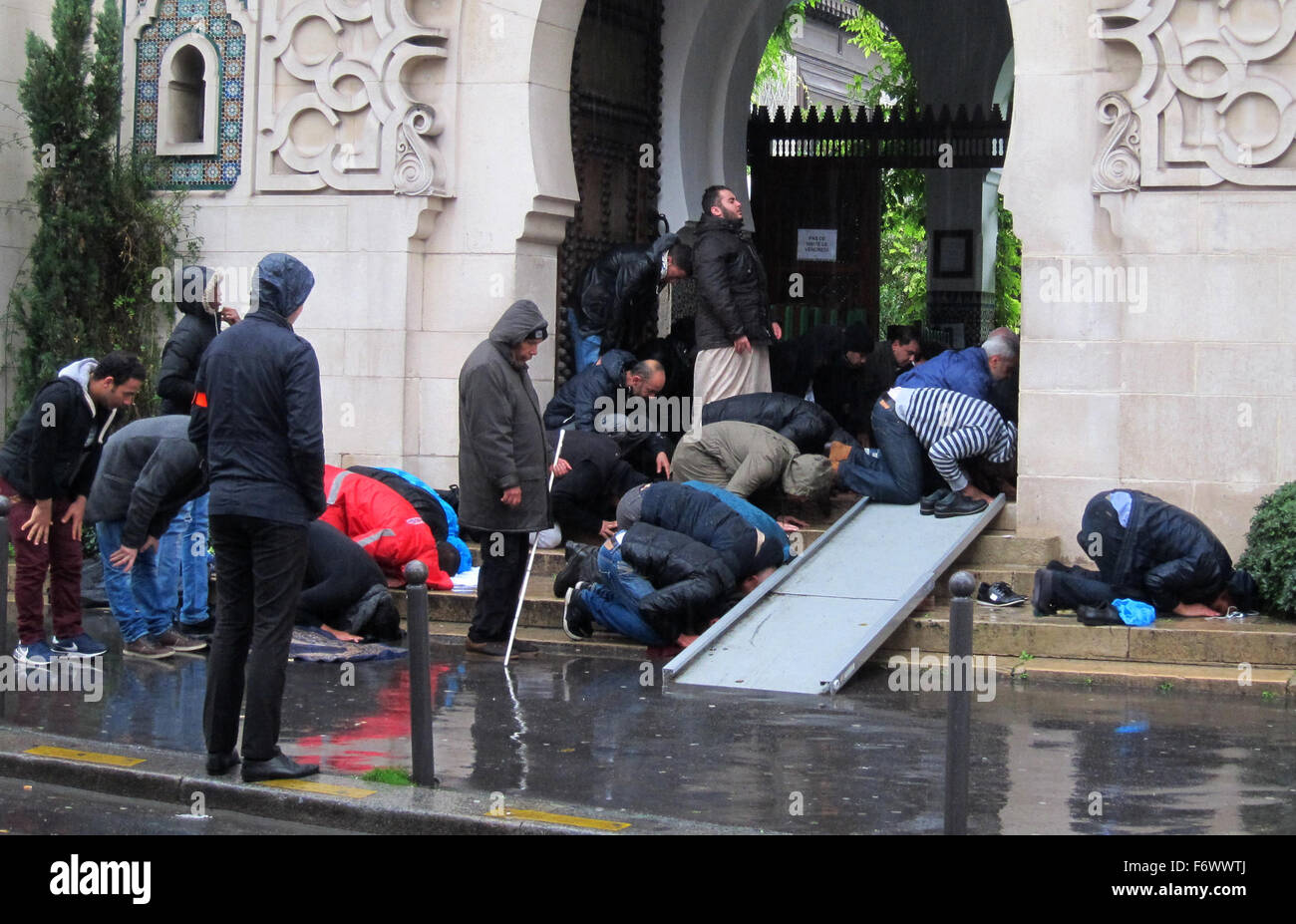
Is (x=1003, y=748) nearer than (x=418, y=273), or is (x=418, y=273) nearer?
(x=1003, y=748)

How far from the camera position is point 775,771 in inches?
286

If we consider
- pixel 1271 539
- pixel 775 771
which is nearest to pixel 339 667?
pixel 775 771

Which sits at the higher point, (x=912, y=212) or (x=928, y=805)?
(x=912, y=212)

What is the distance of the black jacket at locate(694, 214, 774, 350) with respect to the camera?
11.9 metres

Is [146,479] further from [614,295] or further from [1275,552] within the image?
[1275,552]

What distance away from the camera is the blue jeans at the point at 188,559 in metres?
10.0

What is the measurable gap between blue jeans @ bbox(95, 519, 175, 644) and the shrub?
6.14m

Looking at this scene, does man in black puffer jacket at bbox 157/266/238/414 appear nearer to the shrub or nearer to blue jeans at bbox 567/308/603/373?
blue jeans at bbox 567/308/603/373

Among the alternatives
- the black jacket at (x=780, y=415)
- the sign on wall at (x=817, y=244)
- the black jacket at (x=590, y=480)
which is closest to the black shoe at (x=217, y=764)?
the black jacket at (x=590, y=480)

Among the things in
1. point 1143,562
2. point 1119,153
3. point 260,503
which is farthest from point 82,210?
point 1143,562
